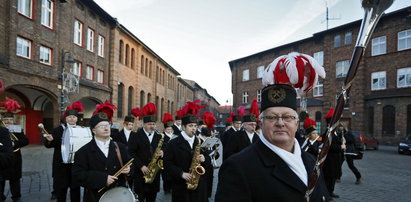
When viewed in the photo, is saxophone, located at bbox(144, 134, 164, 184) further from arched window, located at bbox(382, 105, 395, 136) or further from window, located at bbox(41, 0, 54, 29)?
arched window, located at bbox(382, 105, 395, 136)

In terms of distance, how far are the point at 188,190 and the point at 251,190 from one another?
3370 millimetres

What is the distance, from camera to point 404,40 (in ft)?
86.0

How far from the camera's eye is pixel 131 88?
108 ft

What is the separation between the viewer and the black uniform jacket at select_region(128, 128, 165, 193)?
6.28 m

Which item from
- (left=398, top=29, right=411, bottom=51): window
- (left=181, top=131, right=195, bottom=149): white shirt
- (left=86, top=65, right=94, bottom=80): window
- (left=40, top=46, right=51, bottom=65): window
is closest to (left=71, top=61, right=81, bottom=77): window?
(left=86, top=65, right=94, bottom=80): window

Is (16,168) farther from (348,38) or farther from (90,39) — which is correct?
(348,38)

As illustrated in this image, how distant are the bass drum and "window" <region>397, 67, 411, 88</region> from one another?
29.8 meters

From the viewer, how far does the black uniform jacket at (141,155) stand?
20.6ft

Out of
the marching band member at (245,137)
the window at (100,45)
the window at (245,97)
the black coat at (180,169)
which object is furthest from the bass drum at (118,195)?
the window at (245,97)

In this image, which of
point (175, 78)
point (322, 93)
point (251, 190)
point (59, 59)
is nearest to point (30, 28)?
point (59, 59)

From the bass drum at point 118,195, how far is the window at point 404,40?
30.2 m

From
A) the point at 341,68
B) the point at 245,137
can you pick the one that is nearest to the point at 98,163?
the point at 245,137

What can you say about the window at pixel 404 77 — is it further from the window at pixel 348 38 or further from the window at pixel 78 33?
the window at pixel 78 33

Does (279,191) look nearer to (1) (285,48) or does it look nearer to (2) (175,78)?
(1) (285,48)
